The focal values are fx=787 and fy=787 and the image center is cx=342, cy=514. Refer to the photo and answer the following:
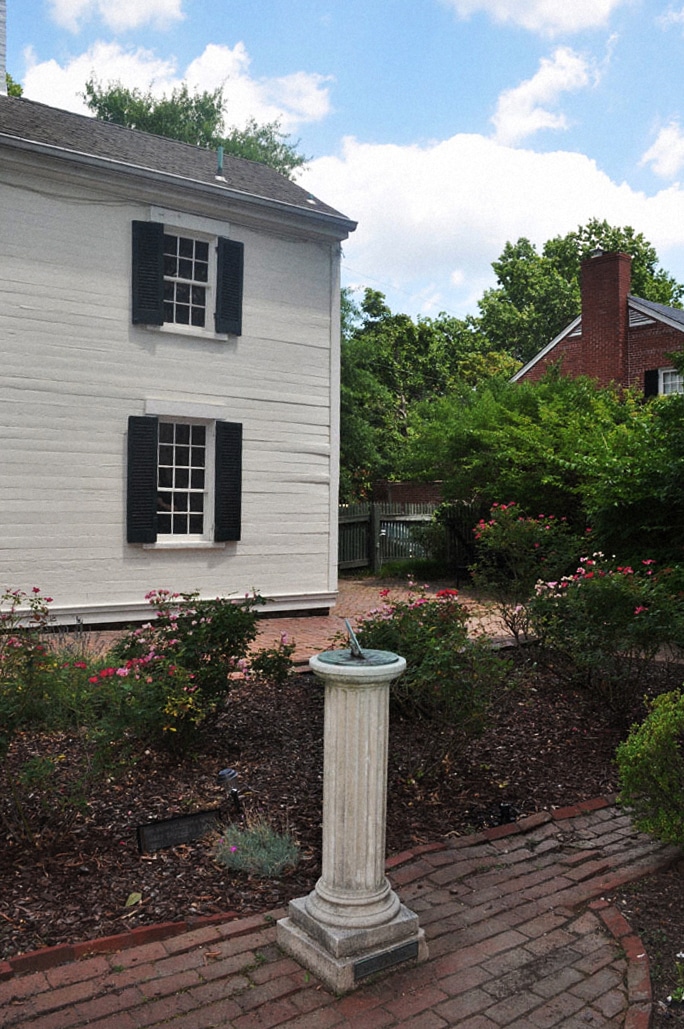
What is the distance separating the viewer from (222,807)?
4.61 metres

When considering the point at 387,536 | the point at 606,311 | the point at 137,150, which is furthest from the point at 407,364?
the point at 137,150

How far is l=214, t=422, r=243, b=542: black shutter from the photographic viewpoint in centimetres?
1132

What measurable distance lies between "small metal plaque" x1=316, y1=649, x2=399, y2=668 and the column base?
1.06 metres

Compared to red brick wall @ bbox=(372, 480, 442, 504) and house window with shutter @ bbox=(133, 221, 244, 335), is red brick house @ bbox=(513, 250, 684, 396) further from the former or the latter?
house window with shutter @ bbox=(133, 221, 244, 335)

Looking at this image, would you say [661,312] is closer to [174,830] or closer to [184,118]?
[184,118]

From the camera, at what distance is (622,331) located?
78.5 feet

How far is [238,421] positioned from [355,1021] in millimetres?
9434

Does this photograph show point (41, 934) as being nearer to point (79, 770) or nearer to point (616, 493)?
point (79, 770)

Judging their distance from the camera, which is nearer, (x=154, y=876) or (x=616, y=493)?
(x=154, y=876)

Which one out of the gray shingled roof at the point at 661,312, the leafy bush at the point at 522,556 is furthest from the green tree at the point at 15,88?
the leafy bush at the point at 522,556

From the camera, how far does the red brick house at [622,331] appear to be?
23.2m

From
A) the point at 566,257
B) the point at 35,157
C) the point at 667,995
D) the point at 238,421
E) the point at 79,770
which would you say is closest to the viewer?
the point at 667,995

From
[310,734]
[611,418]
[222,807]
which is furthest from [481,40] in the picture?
[611,418]

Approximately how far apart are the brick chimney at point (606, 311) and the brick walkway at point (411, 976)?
21.9 m
